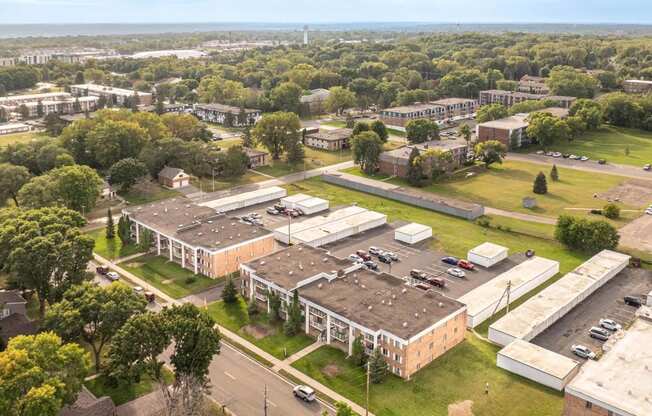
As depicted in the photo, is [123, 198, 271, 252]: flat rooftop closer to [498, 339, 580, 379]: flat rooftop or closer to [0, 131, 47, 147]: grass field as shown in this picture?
[498, 339, 580, 379]: flat rooftop

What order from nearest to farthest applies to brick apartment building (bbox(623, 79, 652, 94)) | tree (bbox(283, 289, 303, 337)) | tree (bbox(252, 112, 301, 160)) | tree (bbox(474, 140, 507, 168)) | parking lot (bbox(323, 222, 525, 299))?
tree (bbox(283, 289, 303, 337)), parking lot (bbox(323, 222, 525, 299)), tree (bbox(474, 140, 507, 168)), tree (bbox(252, 112, 301, 160)), brick apartment building (bbox(623, 79, 652, 94))

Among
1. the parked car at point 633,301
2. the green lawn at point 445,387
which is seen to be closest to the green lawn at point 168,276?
the green lawn at point 445,387

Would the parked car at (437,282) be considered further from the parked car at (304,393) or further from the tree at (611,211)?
the tree at (611,211)

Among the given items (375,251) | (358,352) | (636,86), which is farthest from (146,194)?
(636,86)

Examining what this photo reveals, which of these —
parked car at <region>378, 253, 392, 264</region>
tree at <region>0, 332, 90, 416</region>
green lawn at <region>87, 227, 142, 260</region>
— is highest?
tree at <region>0, 332, 90, 416</region>

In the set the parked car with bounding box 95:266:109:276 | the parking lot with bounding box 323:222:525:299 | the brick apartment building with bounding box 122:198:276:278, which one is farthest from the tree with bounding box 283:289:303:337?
the parked car with bounding box 95:266:109:276

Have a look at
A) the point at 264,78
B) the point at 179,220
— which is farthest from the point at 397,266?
the point at 264,78
